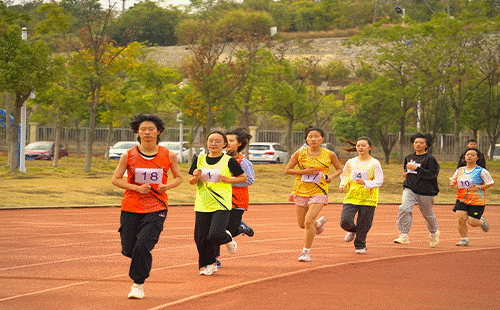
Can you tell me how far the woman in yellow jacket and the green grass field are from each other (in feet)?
37.8

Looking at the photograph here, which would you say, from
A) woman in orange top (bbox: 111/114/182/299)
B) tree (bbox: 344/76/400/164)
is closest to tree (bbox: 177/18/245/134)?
tree (bbox: 344/76/400/164)

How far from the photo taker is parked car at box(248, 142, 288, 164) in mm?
46406

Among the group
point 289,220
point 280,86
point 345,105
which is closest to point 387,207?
point 289,220

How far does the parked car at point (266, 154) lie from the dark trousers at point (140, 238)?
128 feet

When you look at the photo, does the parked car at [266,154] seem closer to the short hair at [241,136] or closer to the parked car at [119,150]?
the parked car at [119,150]

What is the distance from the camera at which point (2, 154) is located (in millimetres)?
49594

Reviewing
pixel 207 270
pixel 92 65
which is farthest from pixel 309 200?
pixel 92 65

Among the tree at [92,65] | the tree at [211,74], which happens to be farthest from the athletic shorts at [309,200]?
the tree at [211,74]

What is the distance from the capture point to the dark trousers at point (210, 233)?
8.19 m

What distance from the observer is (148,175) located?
7.05 metres

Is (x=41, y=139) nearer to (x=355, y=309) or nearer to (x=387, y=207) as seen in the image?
(x=387, y=207)

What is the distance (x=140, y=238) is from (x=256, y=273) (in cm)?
224

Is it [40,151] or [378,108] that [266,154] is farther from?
[40,151]

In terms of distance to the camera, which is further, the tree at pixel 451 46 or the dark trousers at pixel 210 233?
the tree at pixel 451 46
